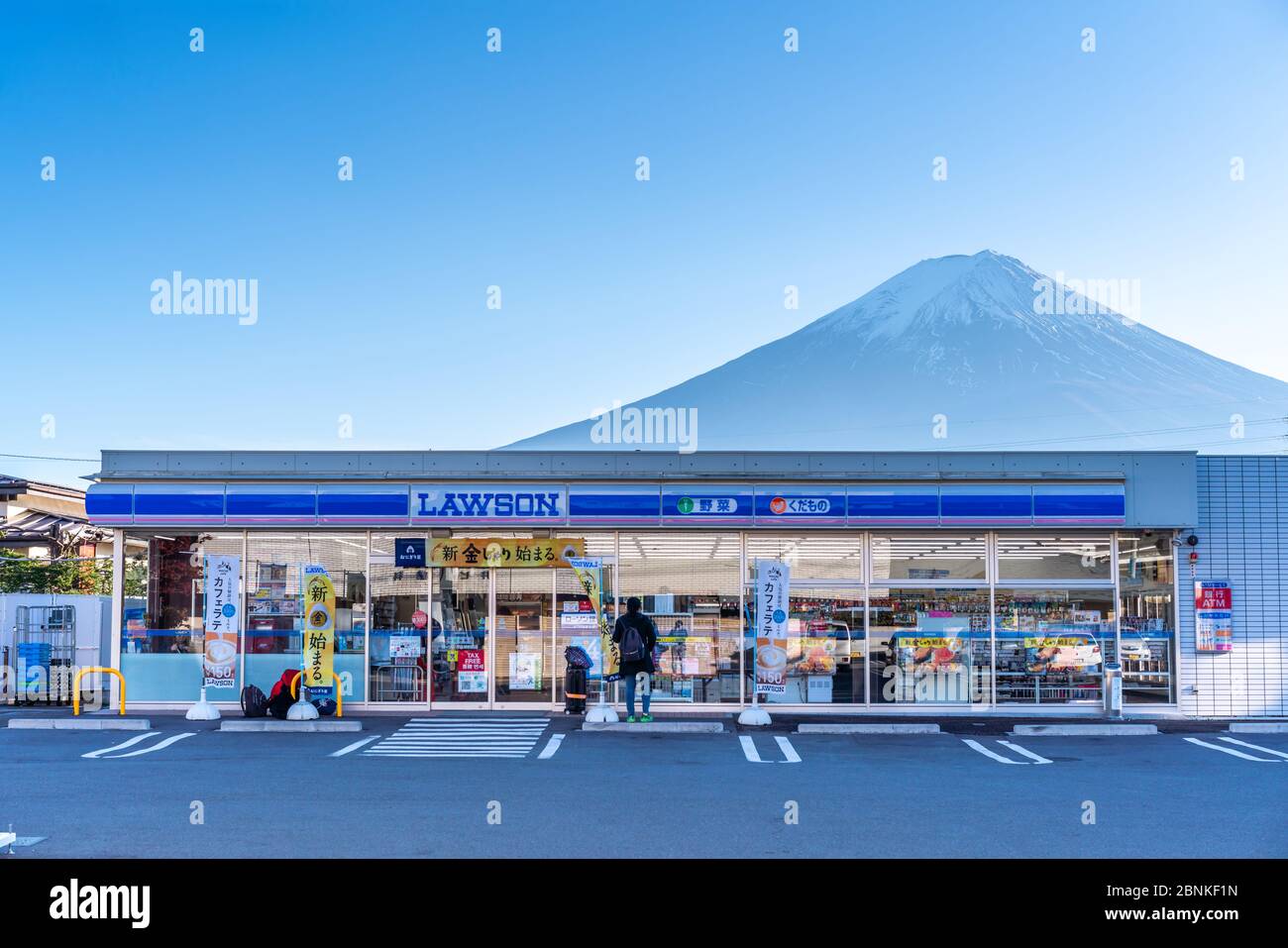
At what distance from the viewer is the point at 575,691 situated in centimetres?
1741

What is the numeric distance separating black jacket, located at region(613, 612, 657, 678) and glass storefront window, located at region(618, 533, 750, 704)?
1.73 metres

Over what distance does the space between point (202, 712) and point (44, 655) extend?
16.6 feet

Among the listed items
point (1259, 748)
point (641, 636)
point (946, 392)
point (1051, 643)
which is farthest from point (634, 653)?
point (946, 392)

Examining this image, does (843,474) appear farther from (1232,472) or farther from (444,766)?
(444,766)

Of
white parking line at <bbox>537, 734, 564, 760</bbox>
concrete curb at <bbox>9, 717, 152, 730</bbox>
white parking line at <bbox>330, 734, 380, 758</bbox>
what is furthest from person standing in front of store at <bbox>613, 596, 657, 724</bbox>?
concrete curb at <bbox>9, 717, 152, 730</bbox>

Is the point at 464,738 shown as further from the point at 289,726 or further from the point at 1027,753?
the point at 1027,753

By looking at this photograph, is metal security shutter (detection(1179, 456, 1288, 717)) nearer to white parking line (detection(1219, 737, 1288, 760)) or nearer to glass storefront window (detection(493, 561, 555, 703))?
white parking line (detection(1219, 737, 1288, 760))

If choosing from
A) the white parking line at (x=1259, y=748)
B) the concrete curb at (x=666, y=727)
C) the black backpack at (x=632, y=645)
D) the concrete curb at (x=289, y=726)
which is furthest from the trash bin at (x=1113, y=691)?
the concrete curb at (x=289, y=726)

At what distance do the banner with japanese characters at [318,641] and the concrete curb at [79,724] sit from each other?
88.6 inches

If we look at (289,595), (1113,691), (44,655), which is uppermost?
(289,595)

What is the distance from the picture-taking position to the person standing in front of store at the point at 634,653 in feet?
53.4

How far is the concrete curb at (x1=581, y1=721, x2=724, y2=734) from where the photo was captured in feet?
51.9

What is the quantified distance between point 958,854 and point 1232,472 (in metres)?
12.1

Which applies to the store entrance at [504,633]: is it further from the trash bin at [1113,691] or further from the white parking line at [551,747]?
the trash bin at [1113,691]
